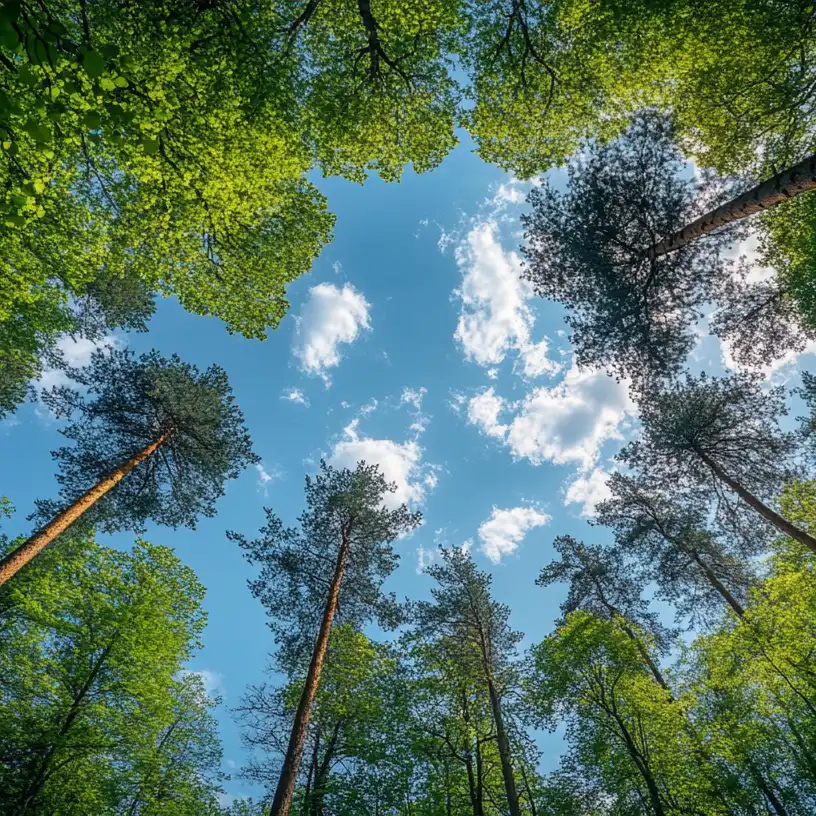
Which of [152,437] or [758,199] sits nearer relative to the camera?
[758,199]

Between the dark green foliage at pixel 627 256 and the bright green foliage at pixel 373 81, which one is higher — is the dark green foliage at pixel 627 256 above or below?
below

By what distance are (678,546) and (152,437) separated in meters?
20.7

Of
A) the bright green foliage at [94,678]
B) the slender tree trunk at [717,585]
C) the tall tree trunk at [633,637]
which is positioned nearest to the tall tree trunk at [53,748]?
the bright green foliage at [94,678]

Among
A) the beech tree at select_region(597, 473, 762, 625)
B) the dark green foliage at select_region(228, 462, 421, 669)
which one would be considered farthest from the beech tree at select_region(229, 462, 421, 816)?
the beech tree at select_region(597, 473, 762, 625)

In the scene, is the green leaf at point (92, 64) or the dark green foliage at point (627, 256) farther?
the dark green foliage at point (627, 256)

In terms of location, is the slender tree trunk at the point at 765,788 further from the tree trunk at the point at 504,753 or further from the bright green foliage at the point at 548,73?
the bright green foliage at the point at 548,73

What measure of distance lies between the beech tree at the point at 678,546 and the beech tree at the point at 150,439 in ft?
53.4

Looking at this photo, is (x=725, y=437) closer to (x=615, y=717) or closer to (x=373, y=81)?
(x=615, y=717)

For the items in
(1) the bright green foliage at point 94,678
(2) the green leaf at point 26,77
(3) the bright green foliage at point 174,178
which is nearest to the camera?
(2) the green leaf at point 26,77

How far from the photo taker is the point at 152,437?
14.5 metres

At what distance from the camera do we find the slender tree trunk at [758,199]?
24.8 ft

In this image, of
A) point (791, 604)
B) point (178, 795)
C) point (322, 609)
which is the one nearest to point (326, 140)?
point (322, 609)

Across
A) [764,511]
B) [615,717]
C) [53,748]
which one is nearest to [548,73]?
[764,511]

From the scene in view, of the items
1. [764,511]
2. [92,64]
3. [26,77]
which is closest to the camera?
[92,64]
